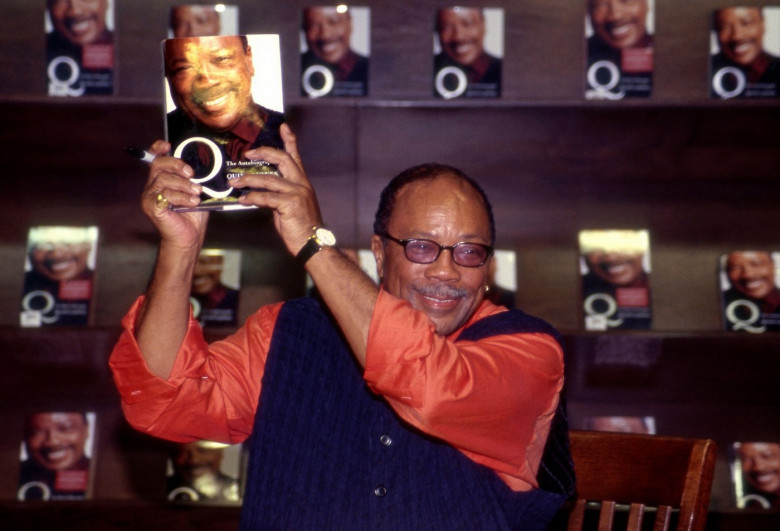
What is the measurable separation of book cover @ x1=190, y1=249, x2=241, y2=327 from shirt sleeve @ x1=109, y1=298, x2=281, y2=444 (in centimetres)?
78

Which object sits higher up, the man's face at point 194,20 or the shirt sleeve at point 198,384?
the man's face at point 194,20

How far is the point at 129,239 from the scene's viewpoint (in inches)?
104

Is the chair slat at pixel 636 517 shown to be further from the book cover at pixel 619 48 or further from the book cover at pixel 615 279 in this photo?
the book cover at pixel 619 48

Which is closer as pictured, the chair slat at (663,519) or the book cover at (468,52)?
the chair slat at (663,519)

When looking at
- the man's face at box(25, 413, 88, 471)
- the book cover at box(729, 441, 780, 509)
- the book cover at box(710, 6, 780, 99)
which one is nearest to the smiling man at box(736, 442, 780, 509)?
the book cover at box(729, 441, 780, 509)

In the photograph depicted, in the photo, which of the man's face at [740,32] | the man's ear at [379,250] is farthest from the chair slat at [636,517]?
the man's face at [740,32]

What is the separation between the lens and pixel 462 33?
2.47 metres

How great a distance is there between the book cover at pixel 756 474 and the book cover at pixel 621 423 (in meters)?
0.24

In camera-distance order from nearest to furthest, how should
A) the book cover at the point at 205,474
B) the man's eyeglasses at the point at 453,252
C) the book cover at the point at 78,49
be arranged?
the man's eyeglasses at the point at 453,252 → the book cover at the point at 78,49 → the book cover at the point at 205,474

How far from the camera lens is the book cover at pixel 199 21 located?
2.45 meters

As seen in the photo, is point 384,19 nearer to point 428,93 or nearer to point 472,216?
point 428,93

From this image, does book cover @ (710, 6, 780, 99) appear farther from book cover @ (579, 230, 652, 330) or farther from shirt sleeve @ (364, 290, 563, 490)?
shirt sleeve @ (364, 290, 563, 490)

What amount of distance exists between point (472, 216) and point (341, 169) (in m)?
1.10

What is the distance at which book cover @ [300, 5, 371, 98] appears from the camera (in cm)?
244
